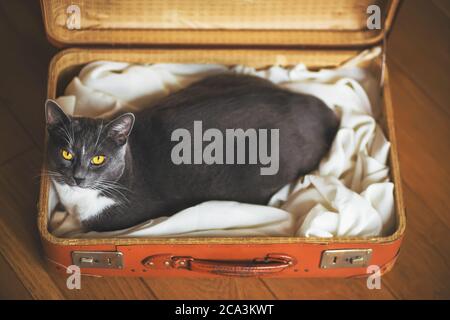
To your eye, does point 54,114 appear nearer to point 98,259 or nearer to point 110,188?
point 110,188

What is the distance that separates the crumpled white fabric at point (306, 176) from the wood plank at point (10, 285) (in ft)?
0.62

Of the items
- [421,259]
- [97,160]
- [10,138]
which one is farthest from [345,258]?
[10,138]

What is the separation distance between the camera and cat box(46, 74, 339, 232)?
1.13 m

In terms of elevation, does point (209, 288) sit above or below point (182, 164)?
below

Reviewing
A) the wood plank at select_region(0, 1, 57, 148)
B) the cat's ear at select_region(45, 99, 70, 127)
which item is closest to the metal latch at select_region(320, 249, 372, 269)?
the cat's ear at select_region(45, 99, 70, 127)

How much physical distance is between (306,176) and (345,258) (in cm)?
20

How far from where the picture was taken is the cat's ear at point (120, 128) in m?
1.07

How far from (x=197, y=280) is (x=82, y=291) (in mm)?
254

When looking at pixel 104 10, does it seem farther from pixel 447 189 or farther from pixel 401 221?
pixel 447 189

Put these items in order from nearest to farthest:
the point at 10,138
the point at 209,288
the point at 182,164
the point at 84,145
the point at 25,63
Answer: the point at 84,145, the point at 182,164, the point at 209,288, the point at 10,138, the point at 25,63

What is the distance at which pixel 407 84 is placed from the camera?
1.56 meters

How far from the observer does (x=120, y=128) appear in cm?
109
